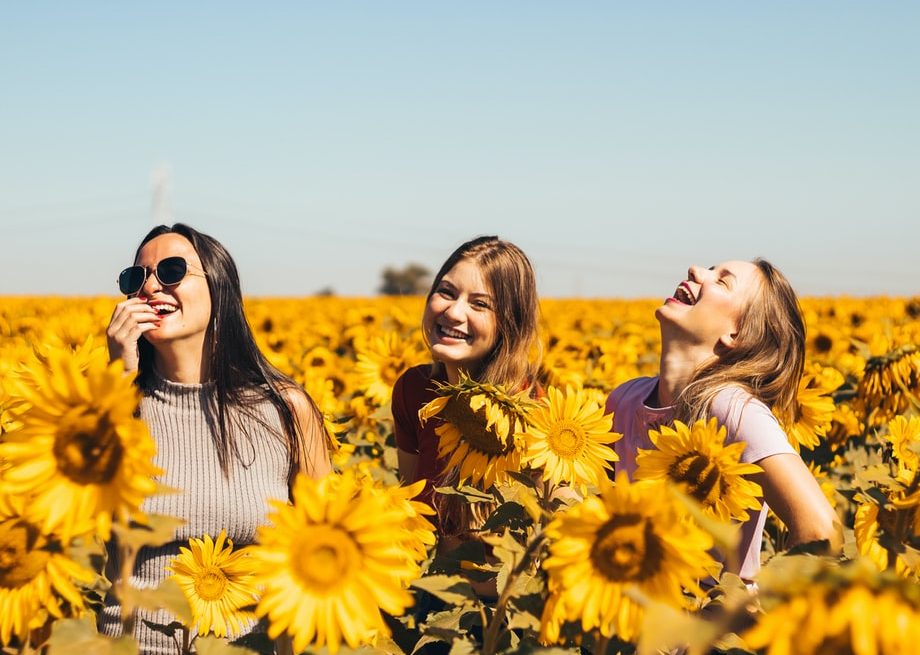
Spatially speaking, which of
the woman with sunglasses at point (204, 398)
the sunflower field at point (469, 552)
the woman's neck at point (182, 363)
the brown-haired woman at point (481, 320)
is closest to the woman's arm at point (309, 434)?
the woman with sunglasses at point (204, 398)

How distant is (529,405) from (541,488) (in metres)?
0.26

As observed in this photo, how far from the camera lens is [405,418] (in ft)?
12.0

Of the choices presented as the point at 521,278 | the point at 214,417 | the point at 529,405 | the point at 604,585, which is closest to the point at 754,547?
the point at 529,405

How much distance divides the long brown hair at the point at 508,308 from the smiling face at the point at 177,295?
3.06 ft

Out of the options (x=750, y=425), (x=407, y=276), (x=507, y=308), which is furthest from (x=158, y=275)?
(x=407, y=276)

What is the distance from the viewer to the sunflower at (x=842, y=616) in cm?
107

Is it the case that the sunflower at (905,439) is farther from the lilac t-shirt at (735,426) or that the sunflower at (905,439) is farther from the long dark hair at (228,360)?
the long dark hair at (228,360)

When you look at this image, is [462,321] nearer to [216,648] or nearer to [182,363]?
[182,363]

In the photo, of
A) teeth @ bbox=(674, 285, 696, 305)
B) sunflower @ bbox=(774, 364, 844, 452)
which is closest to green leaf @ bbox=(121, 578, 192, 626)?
teeth @ bbox=(674, 285, 696, 305)

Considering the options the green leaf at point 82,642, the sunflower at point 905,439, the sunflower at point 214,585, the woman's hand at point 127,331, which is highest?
the woman's hand at point 127,331

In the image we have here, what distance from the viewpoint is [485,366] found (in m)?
3.43

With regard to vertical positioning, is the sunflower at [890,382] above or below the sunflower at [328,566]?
above

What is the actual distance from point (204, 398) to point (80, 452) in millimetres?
1580

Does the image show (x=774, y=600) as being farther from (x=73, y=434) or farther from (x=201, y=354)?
(x=201, y=354)
